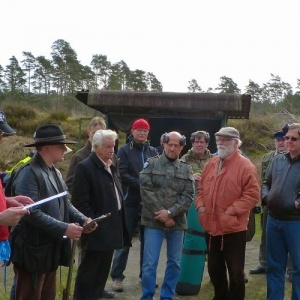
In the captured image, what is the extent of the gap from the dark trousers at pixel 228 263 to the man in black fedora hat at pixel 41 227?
1675 mm

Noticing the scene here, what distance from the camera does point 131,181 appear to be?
549 cm

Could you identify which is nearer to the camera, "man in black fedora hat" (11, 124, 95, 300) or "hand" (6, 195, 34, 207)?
"hand" (6, 195, 34, 207)

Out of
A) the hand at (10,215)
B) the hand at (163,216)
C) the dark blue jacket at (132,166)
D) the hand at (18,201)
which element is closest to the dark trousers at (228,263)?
the hand at (163,216)

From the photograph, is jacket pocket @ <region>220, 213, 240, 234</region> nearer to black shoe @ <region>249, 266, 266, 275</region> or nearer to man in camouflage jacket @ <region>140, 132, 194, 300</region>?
man in camouflage jacket @ <region>140, 132, 194, 300</region>

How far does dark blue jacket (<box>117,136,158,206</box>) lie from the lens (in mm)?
5520

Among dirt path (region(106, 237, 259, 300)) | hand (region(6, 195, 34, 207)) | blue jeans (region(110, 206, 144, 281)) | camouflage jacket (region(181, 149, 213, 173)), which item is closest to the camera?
hand (region(6, 195, 34, 207))

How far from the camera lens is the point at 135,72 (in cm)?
3061

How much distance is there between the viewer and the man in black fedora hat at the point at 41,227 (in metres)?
3.41

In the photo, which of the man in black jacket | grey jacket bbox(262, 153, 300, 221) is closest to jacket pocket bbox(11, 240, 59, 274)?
the man in black jacket

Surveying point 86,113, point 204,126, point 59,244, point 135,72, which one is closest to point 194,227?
point 59,244

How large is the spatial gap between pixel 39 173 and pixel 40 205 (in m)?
0.24

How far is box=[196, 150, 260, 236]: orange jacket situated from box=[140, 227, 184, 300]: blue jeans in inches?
16.3

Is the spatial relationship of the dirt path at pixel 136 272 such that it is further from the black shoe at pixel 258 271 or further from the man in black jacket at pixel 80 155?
the man in black jacket at pixel 80 155

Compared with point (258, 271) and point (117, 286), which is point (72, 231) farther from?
point (258, 271)
